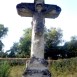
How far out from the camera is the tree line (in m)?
31.8

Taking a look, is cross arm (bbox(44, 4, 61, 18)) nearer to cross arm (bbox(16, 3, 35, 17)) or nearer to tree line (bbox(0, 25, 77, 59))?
cross arm (bbox(16, 3, 35, 17))

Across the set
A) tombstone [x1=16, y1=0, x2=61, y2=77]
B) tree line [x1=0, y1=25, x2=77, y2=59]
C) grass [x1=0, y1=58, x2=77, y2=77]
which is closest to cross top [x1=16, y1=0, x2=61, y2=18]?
tombstone [x1=16, y1=0, x2=61, y2=77]

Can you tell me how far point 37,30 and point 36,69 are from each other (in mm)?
826

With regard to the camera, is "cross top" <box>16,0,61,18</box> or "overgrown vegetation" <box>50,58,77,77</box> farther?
"overgrown vegetation" <box>50,58,77,77</box>

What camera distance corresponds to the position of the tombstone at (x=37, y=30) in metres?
5.88

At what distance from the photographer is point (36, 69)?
589 centimetres

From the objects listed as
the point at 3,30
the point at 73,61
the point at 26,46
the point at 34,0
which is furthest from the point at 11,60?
the point at 3,30

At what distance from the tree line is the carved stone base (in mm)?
25022

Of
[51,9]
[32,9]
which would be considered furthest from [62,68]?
[32,9]

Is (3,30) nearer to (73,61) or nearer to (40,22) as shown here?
(73,61)

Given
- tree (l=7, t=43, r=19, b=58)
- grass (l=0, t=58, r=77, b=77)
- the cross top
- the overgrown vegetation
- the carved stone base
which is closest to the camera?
the carved stone base

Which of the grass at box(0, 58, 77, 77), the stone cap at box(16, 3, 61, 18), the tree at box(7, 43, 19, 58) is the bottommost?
the grass at box(0, 58, 77, 77)

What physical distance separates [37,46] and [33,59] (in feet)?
0.94

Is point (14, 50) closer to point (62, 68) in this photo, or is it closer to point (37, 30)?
point (62, 68)
